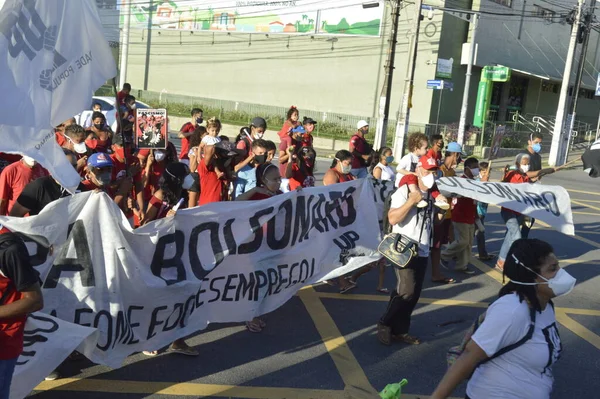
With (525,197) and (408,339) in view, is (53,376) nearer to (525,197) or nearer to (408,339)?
(408,339)

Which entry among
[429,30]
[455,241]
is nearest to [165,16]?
[429,30]

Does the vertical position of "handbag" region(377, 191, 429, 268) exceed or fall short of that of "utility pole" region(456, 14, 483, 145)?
it falls short

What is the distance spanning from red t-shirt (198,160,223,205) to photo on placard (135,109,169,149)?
0.50m

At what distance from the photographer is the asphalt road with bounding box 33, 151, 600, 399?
15.1 ft

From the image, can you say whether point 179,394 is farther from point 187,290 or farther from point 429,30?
point 429,30

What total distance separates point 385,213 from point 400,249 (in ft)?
3.83

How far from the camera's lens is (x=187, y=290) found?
16.4ft

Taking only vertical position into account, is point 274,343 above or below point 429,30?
below

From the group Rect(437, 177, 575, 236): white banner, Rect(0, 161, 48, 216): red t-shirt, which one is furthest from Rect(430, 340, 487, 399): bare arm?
Rect(437, 177, 575, 236): white banner

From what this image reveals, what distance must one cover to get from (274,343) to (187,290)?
3.35 ft

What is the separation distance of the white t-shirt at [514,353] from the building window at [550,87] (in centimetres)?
3680

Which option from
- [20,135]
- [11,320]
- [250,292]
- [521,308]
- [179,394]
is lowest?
[179,394]

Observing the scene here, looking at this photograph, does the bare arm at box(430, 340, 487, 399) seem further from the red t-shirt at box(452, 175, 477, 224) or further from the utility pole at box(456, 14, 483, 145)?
the utility pole at box(456, 14, 483, 145)

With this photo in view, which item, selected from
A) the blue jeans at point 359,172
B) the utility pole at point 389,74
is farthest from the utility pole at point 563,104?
the blue jeans at point 359,172
